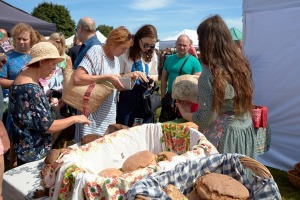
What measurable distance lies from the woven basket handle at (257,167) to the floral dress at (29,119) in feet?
3.73

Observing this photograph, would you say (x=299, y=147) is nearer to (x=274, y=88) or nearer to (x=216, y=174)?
(x=274, y=88)

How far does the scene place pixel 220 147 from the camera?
6.14 feet

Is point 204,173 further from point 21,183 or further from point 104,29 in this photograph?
point 104,29

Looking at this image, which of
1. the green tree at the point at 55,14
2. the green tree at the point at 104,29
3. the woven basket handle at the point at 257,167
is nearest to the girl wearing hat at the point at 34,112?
the woven basket handle at the point at 257,167

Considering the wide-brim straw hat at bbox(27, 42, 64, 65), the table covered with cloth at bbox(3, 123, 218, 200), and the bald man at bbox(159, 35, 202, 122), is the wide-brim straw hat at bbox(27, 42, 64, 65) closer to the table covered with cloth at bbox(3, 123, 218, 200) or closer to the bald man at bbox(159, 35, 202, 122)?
the table covered with cloth at bbox(3, 123, 218, 200)

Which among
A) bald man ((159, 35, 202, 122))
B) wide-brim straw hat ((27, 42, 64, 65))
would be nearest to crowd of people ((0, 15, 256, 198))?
wide-brim straw hat ((27, 42, 64, 65))

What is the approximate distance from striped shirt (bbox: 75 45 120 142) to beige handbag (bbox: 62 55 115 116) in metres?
0.13

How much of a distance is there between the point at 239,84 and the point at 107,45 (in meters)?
1.10

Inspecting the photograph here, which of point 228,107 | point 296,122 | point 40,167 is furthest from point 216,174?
point 296,122

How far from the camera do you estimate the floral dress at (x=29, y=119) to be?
1754 mm

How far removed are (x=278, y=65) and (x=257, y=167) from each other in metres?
2.99

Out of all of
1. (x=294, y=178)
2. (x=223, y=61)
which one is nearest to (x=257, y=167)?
(x=223, y=61)

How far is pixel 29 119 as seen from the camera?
1.77 metres

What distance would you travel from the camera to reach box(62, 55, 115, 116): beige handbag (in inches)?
85.9
